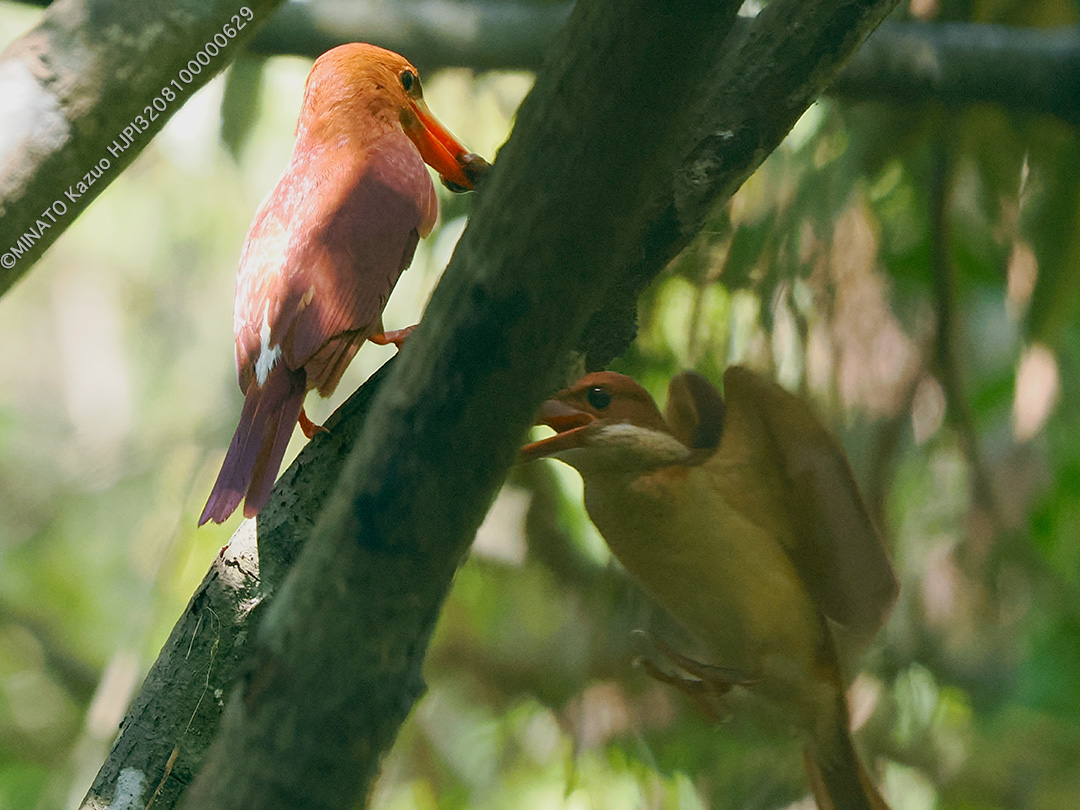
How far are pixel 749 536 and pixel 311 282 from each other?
0.47 metres

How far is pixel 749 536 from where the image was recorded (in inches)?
35.3

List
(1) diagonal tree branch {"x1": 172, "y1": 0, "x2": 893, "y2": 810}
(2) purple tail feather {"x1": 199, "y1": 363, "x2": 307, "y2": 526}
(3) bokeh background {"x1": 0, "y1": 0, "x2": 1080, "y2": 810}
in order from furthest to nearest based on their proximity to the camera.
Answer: (3) bokeh background {"x1": 0, "y1": 0, "x2": 1080, "y2": 810}, (2) purple tail feather {"x1": 199, "y1": 363, "x2": 307, "y2": 526}, (1) diagonal tree branch {"x1": 172, "y1": 0, "x2": 893, "y2": 810}

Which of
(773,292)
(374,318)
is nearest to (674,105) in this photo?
(374,318)

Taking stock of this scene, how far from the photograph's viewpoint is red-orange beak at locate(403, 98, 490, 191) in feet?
3.22

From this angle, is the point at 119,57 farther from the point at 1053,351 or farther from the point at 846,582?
the point at 1053,351

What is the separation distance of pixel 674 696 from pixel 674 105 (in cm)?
120

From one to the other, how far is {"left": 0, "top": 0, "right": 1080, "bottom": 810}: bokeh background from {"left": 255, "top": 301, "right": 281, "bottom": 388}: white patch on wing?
0.58m

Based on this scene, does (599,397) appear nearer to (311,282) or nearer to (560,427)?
(560,427)

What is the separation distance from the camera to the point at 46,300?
4.30 metres

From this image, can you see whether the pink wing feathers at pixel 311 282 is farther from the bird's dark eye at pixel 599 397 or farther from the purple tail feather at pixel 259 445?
the bird's dark eye at pixel 599 397

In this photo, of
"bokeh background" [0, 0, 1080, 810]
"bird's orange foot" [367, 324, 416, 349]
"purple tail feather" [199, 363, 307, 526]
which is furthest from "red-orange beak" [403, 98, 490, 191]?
"bokeh background" [0, 0, 1080, 810]

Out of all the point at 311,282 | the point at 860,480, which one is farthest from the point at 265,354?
the point at 860,480

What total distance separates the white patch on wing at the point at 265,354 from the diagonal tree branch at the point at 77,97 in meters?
0.31

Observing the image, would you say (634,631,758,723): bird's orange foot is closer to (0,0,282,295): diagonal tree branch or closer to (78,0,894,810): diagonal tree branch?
(78,0,894,810): diagonal tree branch
